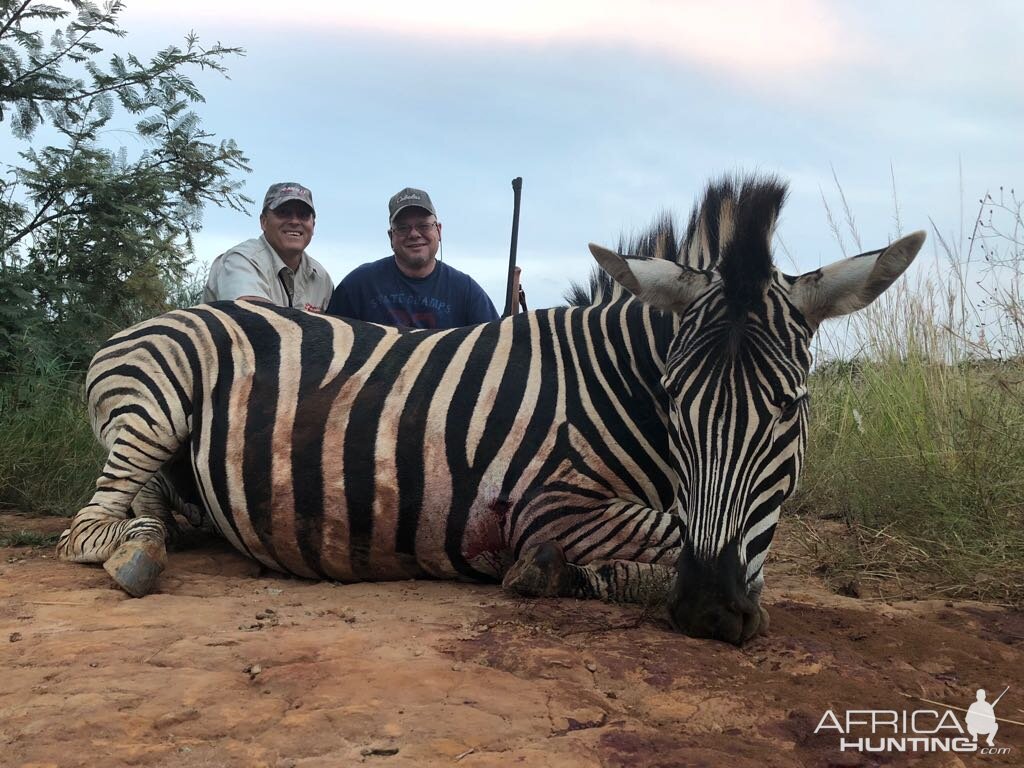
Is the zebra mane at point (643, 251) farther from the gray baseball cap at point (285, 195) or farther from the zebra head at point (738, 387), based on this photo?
the gray baseball cap at point (285, 195)

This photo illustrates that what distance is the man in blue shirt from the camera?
642 cm

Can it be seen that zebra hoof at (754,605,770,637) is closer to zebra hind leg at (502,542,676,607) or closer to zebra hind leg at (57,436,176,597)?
zebra hind leg at (502,542,676,607)

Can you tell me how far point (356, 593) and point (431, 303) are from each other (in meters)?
3.48

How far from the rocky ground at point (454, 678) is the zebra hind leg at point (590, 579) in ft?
0.27

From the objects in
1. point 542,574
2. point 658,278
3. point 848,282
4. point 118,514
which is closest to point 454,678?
point 542,574

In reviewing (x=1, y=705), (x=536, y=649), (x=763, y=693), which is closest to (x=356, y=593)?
(x=536, y=649)

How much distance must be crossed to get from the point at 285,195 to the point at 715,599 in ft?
16.2

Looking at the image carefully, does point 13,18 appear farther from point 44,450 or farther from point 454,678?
point 454,678

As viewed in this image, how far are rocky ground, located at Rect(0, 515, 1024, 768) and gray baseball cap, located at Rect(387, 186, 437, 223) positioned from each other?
374cm

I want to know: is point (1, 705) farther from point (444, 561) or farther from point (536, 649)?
point (444, 561)

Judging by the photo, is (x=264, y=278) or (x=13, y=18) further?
(x=13, y=18)

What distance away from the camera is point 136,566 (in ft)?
10.6

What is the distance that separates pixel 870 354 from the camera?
6.64 meters

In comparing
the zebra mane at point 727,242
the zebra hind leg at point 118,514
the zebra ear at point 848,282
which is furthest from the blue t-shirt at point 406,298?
the zebra ear at point 848,282
